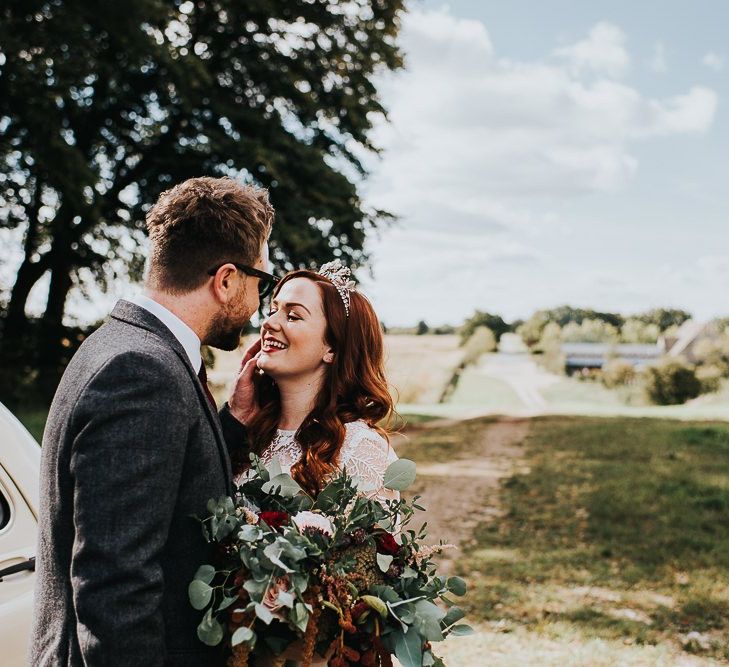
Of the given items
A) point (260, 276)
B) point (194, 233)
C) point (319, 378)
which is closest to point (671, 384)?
point (319, 378)

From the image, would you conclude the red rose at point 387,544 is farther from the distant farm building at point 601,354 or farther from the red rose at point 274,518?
the distant farm building at point 601,354

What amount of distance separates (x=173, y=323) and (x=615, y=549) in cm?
858

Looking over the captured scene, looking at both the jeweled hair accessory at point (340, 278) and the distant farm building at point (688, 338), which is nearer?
the jeweled hair accessory at point (340, 278)

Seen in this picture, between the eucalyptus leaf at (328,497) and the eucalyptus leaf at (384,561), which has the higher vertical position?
the eucalyptus leaf at (328,497)

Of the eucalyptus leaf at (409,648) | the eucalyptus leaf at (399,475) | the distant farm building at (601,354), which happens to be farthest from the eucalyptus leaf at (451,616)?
the distant farm building at (601,354)

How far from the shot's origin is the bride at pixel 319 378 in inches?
122

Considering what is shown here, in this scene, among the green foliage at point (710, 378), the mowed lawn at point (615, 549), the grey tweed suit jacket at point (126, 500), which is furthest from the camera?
the green foliage at point (710, 378)

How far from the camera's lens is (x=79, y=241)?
1661 cm

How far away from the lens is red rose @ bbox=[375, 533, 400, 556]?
215 cm

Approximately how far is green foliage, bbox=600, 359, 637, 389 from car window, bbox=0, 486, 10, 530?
1228 inches

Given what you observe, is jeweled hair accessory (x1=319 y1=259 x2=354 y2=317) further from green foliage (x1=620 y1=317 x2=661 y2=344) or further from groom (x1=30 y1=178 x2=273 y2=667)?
green foliage (x1=620 y1=317 x2=661 y2=344)

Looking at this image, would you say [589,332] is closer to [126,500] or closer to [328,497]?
[328,497]

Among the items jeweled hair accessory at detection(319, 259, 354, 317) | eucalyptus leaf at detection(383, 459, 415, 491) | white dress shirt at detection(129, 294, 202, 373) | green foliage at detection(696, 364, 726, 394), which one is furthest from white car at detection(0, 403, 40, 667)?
green foliage at detection(696, 364, 726, 394)

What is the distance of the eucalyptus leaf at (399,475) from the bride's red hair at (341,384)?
68 cm
